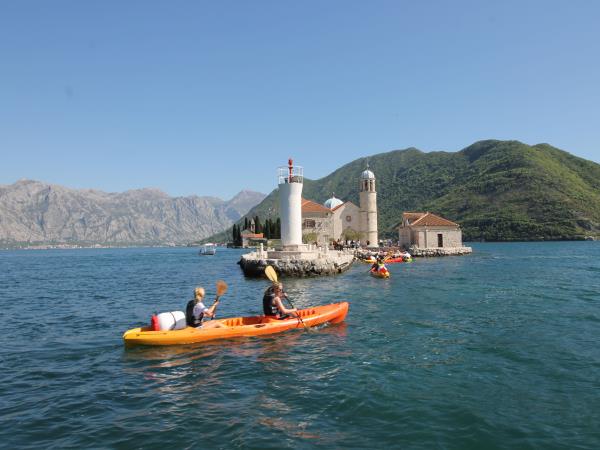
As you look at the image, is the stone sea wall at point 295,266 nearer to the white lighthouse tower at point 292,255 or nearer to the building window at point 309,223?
the white lighthouse tower at point 292,255

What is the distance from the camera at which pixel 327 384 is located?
980 cm

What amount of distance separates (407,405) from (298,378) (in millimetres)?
2788

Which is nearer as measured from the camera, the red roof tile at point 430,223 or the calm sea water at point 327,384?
the calm sea water at point 327,384

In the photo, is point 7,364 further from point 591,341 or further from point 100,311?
point 591,341

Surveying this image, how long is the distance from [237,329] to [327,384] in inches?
201

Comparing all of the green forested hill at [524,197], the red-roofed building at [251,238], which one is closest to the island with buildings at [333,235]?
the red-roofed building at [251,238]

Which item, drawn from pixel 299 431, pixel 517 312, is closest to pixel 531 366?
pixel 299 431

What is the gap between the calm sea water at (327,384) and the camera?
23.9ft

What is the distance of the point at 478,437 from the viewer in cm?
710

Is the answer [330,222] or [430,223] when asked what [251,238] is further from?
[430,223]

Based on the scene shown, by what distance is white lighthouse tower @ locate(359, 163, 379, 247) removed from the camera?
74188 millimetres

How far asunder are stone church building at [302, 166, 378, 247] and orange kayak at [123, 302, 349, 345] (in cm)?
5677

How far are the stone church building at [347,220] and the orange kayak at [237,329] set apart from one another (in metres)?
56.8

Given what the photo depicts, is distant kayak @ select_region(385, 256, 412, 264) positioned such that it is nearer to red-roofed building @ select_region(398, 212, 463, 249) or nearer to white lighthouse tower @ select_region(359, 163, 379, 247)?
red-roofed building @ select_region(398, 212, 463, 249)
